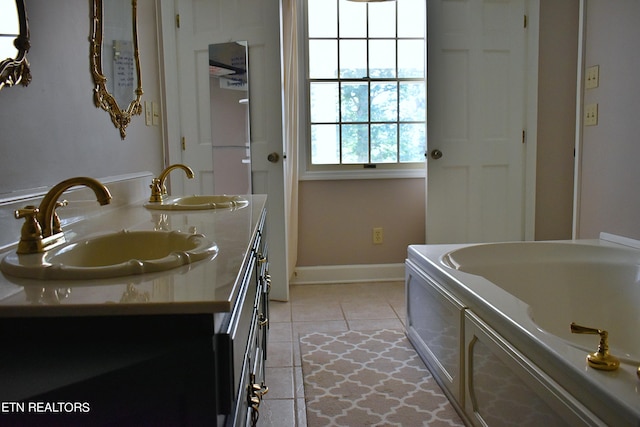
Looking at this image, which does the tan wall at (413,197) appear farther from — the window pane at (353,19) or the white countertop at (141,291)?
the white countertop at (141,291)

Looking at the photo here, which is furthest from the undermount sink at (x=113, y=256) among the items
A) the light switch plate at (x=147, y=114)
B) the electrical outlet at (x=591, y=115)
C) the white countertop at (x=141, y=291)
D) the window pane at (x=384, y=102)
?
the window pane at (x=384, y=102)

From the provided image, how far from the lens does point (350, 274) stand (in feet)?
13.0

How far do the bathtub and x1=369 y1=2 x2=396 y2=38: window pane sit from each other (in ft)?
6.29

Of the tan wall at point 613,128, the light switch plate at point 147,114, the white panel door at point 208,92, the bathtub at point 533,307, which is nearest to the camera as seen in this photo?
the bathtub at point 533,307

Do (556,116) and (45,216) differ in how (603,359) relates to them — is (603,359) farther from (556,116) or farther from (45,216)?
(556,116)

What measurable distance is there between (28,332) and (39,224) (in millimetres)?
418

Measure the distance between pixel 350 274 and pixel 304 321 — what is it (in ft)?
3.08

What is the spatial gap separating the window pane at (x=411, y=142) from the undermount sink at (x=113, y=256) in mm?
2881

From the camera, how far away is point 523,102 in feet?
12.1

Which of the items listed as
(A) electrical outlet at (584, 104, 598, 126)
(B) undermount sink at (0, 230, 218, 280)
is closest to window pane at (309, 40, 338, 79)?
(A) electrical outlet at (584, 104, 598, 126)

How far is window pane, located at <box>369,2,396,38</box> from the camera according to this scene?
3834 millimetres

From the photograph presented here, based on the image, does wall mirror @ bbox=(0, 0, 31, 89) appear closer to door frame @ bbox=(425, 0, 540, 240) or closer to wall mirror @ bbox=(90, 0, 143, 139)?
wall mirror @ bbox=(90, 0, 143, 139)

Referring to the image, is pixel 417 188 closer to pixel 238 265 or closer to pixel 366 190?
pixel 366 190

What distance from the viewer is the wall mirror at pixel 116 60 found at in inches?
73.9
